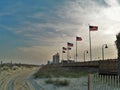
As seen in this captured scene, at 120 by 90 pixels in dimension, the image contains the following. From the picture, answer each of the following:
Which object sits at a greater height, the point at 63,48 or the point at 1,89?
the point at 63,48

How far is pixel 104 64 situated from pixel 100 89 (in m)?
29.4

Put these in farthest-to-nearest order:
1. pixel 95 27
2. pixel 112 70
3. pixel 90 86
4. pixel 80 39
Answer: pixel 80 39 < pixel 95 27 < pixel 112 70 < pixel 90 86

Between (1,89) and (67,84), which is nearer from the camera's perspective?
(1,89)

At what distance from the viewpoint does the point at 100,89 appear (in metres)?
16.0

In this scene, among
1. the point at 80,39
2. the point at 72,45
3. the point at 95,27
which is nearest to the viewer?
the point at 95,27

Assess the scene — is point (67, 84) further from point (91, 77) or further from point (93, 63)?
point (93, 63)

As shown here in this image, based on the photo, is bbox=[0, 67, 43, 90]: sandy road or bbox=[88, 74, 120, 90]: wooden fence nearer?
bbox=[88, 74, 120, 90]: wooden fence

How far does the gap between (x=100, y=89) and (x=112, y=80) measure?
2.96 feet

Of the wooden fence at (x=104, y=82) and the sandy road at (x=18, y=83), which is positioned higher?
the wooden fence at (x=104, y=82)

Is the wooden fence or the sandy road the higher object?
the wooden fence

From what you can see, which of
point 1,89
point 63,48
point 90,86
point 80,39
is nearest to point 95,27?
point 80,39

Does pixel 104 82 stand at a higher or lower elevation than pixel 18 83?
higher

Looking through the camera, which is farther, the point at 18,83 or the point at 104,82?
the point at 18,83

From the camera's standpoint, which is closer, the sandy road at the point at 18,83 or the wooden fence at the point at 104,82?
the wooden fence at the point at 104,82
